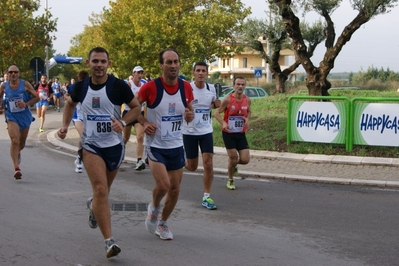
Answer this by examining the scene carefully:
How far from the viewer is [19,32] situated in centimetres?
3597

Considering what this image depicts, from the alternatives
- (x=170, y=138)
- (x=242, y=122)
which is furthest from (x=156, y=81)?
(x=242, y=122)

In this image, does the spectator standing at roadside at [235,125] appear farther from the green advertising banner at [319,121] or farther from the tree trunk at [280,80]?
the tree trunk at [280,80]

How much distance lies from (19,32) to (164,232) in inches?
1224

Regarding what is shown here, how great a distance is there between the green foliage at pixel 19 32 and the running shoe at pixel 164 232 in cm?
3032

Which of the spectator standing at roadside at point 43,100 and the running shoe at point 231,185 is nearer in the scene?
the running shoe at point 231,185

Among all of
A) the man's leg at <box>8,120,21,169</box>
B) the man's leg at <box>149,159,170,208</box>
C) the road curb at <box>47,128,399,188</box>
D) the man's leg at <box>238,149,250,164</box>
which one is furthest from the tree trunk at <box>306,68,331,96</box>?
the man's leg at <box>149,159,170,208</box>

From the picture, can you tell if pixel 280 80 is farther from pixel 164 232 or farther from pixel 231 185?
pixel 164 232

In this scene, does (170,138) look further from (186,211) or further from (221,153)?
(221,153)

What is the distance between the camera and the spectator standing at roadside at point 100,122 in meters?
Result: 6.16

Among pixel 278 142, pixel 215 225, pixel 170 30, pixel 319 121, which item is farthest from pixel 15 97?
pixel 170 30

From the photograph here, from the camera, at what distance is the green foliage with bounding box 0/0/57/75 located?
3559cm

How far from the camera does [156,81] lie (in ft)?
22.6

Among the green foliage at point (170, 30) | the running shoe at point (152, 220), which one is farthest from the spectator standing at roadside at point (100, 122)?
the green foliage at point (170, 30)

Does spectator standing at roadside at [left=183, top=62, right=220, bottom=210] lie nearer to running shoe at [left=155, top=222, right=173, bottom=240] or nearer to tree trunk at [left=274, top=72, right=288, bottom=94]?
running shoe at [left=155, top=222, right=173, bottom=240]
